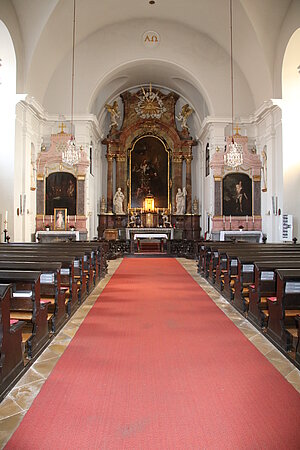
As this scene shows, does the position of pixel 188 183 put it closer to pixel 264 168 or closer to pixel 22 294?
pixel 264 168

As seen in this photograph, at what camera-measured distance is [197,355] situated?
4.24m

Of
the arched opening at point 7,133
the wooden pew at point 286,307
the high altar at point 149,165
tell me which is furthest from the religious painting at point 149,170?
the wooden pew at point 286,307

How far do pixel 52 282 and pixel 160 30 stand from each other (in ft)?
47.9

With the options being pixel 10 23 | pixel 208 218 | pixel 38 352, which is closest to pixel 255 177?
pixel 208 218

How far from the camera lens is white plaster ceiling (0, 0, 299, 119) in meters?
13.6

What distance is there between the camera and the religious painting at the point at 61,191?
55.6 feet

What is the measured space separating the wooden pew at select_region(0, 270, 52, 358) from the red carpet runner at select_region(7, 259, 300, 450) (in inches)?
14.3

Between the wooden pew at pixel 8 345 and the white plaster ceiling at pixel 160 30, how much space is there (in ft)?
41.0

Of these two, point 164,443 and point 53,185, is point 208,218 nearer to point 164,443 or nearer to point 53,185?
point 53,185

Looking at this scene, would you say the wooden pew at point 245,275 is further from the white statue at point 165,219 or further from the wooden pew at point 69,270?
the white statue at point 165,219

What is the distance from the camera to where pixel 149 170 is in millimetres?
21219

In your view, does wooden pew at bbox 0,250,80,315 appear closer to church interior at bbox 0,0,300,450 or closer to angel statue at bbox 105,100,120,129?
church interior at bbox 0,0,300,450

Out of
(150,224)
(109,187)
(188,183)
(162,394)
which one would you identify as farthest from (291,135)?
(162,394)

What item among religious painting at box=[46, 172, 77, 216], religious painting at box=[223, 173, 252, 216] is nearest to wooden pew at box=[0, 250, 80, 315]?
religious painting at box=[46, 172, 77, 216]
